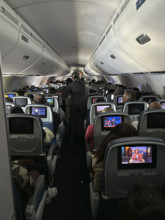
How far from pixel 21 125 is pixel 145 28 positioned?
113 inches

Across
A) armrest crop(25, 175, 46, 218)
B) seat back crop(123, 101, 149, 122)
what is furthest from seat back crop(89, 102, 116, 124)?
armrest crop(25, 175, 46, 218)

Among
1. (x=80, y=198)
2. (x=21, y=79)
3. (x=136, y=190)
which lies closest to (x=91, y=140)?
(x=80, y=198)

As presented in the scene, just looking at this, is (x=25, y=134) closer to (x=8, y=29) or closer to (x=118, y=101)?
(x=8, y=29)

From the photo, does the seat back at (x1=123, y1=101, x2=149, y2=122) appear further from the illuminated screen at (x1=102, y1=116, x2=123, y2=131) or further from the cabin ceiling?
the cabin ceiling

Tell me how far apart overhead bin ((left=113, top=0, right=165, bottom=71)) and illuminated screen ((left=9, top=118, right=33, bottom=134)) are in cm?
248

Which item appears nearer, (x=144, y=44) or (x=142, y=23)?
(x=142, y=23)

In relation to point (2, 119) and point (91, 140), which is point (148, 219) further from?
point (91, 140)

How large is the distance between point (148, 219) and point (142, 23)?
3.62 meters

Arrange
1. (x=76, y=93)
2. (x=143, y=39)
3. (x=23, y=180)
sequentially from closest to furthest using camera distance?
(x=23, y=180), (x=143, y=39), (x=76, y=93)

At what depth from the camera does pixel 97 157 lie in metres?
2.52

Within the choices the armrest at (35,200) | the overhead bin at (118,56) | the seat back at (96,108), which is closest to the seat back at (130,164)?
the armrest at (35,200)

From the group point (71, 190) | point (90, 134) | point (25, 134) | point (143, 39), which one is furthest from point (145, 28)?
point (71, 190)

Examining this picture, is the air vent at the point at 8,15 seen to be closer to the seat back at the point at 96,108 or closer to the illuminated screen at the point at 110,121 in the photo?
the seat back at the point at 96,108

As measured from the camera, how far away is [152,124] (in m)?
3.45
